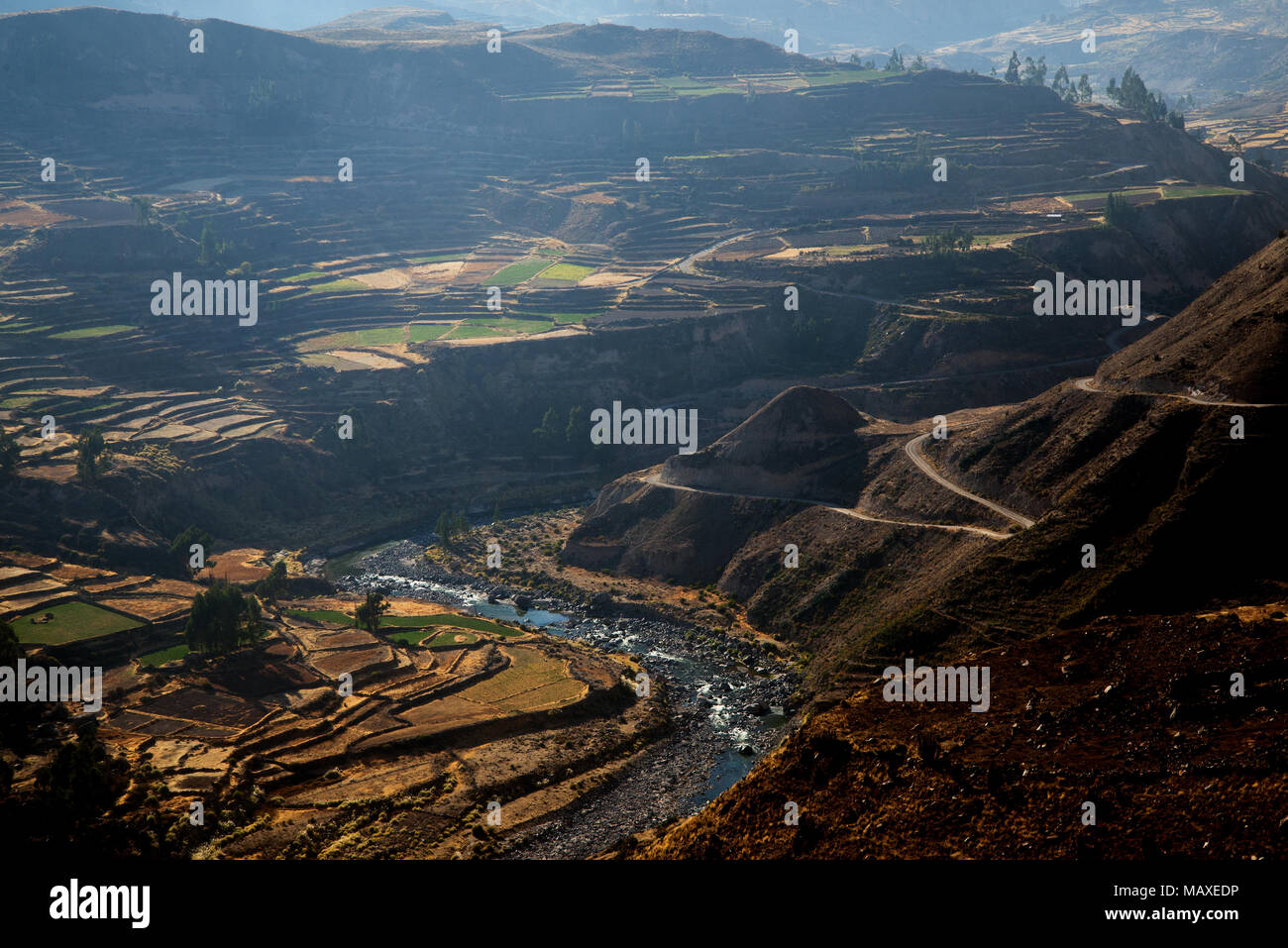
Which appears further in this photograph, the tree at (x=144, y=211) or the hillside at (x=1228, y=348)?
the tree at (x=144, y=211)

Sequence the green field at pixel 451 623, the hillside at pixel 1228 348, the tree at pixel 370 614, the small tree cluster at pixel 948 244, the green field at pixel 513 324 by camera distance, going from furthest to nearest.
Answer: the small tree cluster at pixel 948 244 → the green field at pixel 513 324 → the green field at pixel 451 623 → the tree at pixel 370 614 → the hillside at pixel 1228 348

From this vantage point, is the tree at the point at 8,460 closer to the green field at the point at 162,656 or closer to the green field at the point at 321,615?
the green field at the point at 321,615

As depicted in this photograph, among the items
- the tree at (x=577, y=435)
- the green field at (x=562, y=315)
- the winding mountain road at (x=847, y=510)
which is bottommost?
the winding mountain road at (x=847, y=510)

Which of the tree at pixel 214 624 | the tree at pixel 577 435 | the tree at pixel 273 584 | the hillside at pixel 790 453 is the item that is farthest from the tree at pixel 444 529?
the tree at pixel 214 624

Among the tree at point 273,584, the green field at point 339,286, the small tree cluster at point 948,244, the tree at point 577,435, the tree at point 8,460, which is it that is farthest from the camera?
the green field at point 339,286

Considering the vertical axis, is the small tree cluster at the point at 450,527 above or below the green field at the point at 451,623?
above

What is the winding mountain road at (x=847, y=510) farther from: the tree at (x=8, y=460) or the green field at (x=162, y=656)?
the tree at (x=8, y=460)
